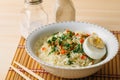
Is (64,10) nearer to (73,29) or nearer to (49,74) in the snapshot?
(73,29)

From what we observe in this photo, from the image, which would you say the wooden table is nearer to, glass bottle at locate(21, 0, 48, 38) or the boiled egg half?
glass bottle at locate(21, 0, 48, 38)

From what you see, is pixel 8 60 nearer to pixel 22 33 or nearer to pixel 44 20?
pixel 22 33

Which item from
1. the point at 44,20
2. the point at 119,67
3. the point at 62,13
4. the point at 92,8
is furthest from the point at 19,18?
the point at 119,67

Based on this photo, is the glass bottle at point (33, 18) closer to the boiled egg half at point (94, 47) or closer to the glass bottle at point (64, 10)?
the glass bottle at point (64, 10)

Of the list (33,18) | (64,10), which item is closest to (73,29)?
(64,10)

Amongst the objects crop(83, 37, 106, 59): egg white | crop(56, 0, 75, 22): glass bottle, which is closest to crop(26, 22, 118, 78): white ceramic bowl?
crop(83, 37, 106, 59): egg white
